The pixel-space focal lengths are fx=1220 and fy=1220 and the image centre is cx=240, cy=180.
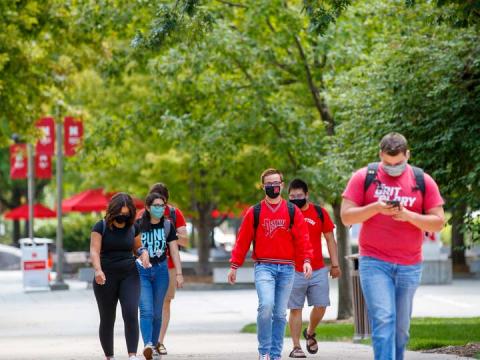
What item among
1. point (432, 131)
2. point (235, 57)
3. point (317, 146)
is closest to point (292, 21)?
point (235, 57)

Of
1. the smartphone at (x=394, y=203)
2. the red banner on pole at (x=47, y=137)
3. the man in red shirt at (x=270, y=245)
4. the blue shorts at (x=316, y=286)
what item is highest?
the red banner on pole at (x=47, y=137)

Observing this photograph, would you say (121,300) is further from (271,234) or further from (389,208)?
(389,208)

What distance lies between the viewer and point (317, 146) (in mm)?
21609

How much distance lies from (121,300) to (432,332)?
6523 millimetres

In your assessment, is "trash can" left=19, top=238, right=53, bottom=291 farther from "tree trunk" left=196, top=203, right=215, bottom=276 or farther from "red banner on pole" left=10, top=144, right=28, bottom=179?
"red banner on pole" left=10, top=144, right=28, bottom=179

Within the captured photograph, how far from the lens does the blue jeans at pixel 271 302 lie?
34.8 ft

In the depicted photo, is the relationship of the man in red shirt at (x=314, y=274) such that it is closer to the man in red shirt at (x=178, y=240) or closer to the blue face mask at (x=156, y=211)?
the man in red shirt at (x=178, y=240)

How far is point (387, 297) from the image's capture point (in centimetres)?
809

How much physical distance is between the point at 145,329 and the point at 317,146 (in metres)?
10.2

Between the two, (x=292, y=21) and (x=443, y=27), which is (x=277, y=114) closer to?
(x=292, y=21)

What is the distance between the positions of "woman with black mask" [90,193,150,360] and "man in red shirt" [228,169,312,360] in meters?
0.90

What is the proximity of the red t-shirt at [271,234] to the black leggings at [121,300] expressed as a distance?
0.92 meters

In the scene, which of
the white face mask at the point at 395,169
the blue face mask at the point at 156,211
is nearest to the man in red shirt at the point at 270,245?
the blue face mask at the point at 156,211

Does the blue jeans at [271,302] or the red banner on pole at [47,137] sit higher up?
the red banner on pole at [47,137]
